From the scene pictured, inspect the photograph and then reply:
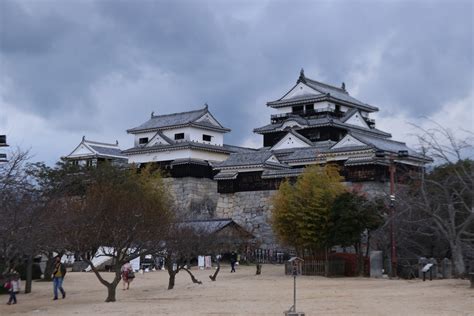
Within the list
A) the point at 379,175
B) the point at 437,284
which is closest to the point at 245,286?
the point at 437,284

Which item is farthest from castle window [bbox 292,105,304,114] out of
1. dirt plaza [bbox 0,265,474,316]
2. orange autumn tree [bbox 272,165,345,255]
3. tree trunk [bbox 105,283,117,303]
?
tree trunk [bbox 105,283,117,303]

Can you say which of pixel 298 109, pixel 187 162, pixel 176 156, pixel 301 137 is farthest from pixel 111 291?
pixel 298 109

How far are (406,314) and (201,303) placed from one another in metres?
7.21

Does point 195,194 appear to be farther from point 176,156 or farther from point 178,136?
point 178,136

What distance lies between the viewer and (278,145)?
5972 centimetres

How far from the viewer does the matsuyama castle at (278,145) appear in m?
52.2

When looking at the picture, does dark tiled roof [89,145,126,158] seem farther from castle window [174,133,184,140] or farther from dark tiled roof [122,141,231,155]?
castle window [174,133,184,140]

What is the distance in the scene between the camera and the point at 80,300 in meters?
25.8

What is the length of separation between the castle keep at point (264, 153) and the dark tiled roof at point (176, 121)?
0.09 m

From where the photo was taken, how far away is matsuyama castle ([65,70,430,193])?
52250 mm

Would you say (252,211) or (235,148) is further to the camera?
(235,148)

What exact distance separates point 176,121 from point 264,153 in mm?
11433

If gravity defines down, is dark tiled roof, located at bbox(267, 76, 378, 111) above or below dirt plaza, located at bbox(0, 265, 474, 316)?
above

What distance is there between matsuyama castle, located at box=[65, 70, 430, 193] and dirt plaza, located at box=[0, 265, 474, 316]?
2156 centimetres
